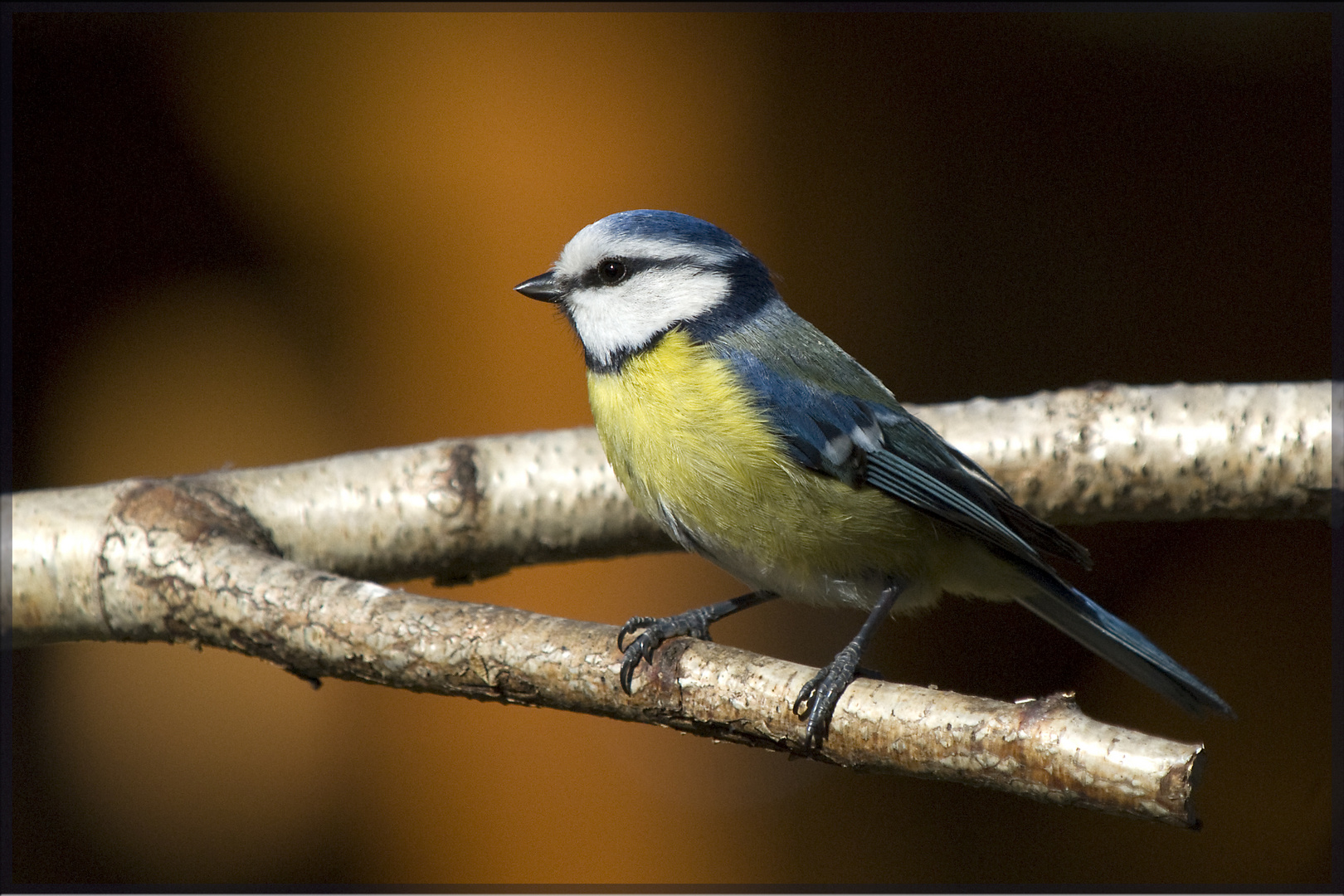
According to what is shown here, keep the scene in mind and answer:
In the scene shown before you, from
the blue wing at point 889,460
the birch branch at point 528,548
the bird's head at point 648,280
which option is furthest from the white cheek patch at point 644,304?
the birch branch at point 528,548

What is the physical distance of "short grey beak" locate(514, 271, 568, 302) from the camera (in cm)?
131

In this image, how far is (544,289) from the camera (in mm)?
1312

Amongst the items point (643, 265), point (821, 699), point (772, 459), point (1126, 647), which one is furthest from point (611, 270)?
point (1126, 647)

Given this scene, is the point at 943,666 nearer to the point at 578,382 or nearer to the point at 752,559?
the point at 578,382

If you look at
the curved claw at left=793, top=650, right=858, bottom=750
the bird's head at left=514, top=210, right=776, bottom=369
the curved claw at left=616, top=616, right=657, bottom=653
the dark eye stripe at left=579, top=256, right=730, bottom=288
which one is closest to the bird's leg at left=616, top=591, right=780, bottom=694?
the curved claw at left=616, top=616, right=657, bottom=653

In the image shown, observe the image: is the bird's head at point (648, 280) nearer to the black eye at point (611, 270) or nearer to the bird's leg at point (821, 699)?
the black eye at point (611, 270)

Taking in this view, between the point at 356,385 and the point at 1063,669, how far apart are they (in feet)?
5.11

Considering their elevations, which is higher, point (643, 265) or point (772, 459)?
point (643, 265)

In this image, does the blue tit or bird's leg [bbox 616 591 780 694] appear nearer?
bird's leg [bbox 616 591 780 694]

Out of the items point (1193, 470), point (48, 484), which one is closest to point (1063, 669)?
point (1193, 470)

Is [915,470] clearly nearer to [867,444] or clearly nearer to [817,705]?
[867,444]

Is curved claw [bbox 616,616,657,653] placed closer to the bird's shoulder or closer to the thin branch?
the thin branch

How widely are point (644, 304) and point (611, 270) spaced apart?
0.06 meters

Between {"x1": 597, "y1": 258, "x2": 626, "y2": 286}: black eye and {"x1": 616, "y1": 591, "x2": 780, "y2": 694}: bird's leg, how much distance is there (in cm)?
42
